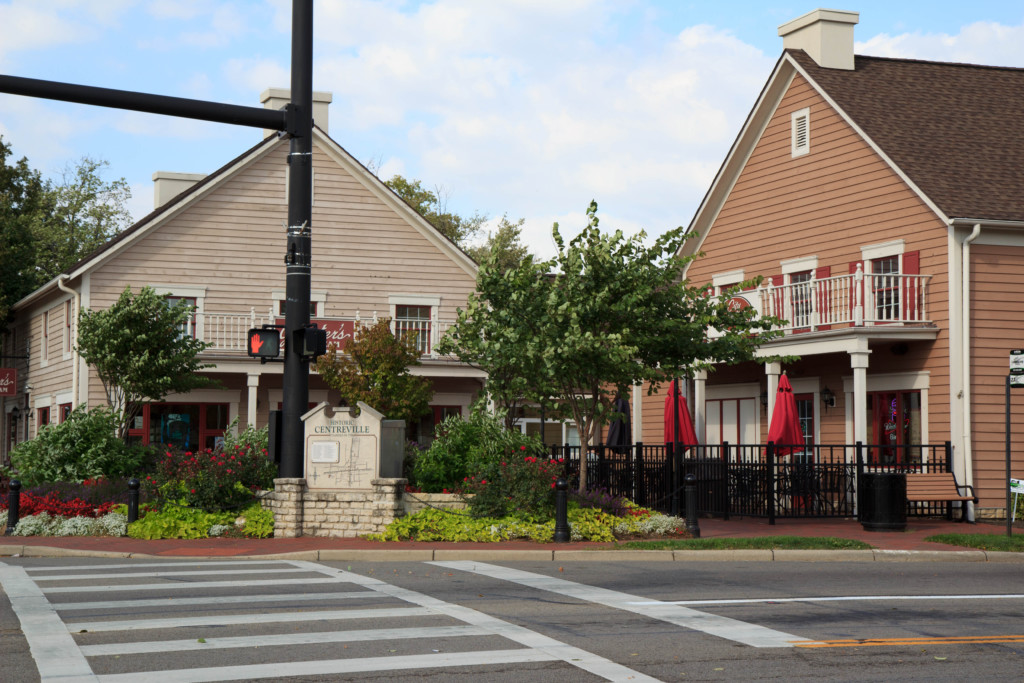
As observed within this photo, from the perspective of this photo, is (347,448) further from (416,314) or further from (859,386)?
(416,314)

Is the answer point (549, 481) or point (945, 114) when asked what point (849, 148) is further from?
point (549, 481)

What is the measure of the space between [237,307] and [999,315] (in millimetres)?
17918

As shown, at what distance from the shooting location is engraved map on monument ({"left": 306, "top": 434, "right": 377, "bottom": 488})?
1703cm

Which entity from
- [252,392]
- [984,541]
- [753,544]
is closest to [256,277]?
[252,392]

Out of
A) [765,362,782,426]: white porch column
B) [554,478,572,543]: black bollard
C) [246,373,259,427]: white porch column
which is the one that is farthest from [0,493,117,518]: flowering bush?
[765,362,782,426]: white porch column

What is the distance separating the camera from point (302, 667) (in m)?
7.64

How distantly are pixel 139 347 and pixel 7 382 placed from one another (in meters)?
12.4

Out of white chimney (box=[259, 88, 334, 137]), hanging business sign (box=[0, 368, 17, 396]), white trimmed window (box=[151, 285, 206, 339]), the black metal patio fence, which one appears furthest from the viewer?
hanging business sign (box=[0, 368, 17, 396])

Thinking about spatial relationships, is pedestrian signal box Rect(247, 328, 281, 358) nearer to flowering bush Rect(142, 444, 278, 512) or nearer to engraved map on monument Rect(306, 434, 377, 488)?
engraved map on monument Rect(306, 434, 377, 488)

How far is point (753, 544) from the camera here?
614 inches

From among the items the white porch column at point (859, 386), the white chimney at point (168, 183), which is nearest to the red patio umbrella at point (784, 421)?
the white porch column at point (859, 386)

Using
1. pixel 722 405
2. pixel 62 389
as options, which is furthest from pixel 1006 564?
pixel 62 389

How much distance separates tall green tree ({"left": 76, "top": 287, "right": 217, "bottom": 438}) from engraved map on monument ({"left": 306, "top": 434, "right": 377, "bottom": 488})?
30.2ft

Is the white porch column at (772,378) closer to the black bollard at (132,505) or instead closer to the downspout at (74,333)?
the black bollard at (132,505)
